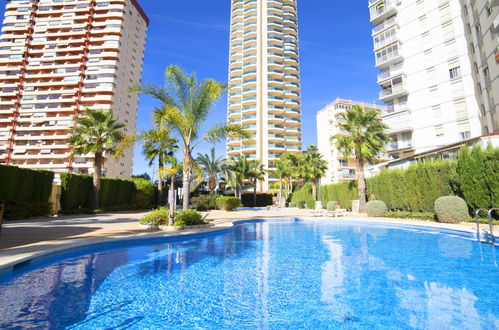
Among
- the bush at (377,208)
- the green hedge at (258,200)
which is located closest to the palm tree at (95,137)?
the bush at (377,208)

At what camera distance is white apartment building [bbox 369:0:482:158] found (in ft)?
89.7

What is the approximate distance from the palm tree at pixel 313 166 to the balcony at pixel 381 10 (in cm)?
2053

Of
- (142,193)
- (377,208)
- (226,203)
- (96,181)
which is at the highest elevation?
(96,181)

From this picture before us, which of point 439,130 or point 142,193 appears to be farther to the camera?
point 439,130

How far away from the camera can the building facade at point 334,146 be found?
5347cm

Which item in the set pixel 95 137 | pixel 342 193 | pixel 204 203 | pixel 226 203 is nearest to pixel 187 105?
pixel 95 137

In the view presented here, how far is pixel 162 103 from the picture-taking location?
12422 mm

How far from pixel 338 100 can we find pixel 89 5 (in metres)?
64.0

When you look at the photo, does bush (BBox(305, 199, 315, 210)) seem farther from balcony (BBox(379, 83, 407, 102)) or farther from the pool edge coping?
the pool edge coping

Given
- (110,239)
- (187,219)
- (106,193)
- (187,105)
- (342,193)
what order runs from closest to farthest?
(110,239)
(187,219)
(187,105)
(106,193)
(342,193)

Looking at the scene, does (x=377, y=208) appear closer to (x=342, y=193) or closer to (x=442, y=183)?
(x=442, y=183)

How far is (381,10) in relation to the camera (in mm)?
35594

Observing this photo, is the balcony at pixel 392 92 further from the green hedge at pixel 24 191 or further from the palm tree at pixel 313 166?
the green hedge at pixel 24 191

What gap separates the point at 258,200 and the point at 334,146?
2009 cm
